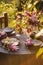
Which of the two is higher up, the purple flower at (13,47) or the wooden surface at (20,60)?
the purple flower at (13,47)

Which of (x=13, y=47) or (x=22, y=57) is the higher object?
(x=13, y=47)

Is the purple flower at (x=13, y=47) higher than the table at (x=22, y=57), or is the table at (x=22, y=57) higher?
the purple flower at (x=13, y=47)

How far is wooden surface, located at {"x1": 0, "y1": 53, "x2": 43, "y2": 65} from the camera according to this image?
186 cm

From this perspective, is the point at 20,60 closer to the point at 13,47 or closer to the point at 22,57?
the point at 22,57

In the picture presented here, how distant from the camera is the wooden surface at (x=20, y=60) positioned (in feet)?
6.10

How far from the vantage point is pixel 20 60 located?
6.21 feet

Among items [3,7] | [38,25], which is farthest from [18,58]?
[3,7]

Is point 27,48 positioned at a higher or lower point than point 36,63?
higher

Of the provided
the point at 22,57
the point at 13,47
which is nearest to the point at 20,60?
the point at 22,57

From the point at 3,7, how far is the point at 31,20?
144 inches

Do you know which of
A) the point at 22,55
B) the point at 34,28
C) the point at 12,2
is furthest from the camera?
the point at 12,2

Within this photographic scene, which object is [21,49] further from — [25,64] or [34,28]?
[34,28]

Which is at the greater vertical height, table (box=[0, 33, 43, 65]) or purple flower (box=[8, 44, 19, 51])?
purple flower (box=[8, 44, 19, 51])

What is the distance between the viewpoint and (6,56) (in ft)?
6.13
